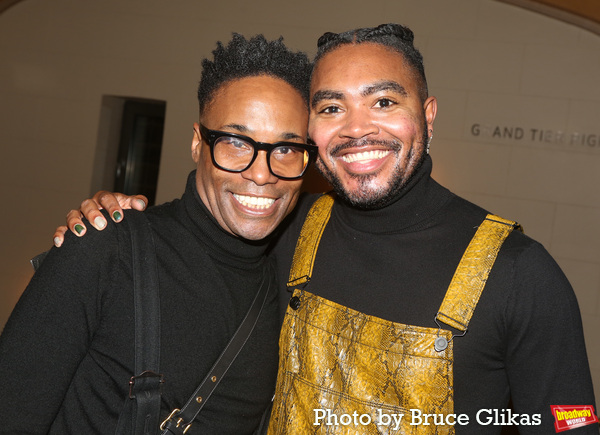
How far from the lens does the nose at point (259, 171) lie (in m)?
1.37

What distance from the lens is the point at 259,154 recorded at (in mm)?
1376

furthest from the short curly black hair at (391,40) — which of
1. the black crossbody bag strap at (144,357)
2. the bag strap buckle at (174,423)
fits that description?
the bag strap buckle at (174,423)

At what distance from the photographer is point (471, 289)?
1.29 meters

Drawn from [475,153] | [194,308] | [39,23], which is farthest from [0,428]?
[39,23]

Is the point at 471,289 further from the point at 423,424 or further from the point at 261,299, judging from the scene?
the point at 261,299

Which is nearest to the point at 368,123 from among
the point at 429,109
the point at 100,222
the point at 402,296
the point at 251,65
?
the point at 429,109

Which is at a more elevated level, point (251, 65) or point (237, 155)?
point (251, 65)

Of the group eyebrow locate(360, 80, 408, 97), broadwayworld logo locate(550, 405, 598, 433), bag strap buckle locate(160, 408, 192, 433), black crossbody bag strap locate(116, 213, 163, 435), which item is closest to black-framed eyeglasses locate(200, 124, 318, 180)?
eyebrow locate(360, 80, 408, 97)

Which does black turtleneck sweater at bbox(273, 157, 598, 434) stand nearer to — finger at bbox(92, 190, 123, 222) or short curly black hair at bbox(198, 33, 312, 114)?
short curly black hair at bbox(198, 33, 312, 114)

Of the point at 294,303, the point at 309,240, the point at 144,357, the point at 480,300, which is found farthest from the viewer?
the point at 309,240

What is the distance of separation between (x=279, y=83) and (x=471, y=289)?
0.77 m

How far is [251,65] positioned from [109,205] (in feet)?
1.81

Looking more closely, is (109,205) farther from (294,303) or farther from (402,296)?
(402,296)

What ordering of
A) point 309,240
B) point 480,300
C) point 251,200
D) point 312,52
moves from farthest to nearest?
point 312,52
point 309,240
point 251,200
point 480,300
